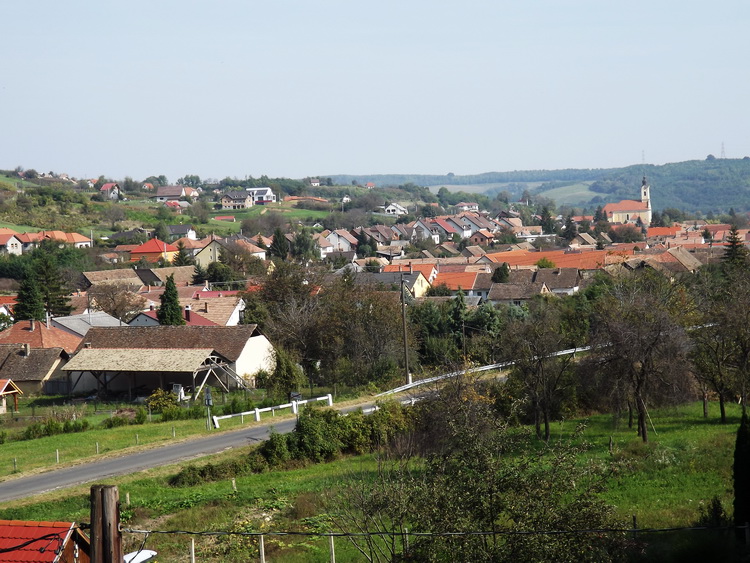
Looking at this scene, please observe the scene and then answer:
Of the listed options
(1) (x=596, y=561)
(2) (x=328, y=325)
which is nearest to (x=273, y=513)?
(1) (x=596, y=561)

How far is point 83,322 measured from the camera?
52.7m

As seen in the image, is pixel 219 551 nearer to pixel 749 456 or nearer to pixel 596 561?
pixel 596 561

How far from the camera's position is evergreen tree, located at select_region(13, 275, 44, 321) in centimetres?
5738

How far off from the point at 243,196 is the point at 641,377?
16407 centimetres

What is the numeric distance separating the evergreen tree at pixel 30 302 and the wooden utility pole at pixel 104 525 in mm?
53252

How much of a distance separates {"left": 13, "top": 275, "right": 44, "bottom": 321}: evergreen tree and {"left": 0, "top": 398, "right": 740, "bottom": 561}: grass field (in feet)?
121

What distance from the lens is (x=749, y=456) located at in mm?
15211

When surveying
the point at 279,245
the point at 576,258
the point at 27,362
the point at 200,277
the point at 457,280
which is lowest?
the point at 576,258

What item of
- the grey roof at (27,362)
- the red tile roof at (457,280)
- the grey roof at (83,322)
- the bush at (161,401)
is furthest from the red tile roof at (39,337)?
the red tile roof at (457,280)

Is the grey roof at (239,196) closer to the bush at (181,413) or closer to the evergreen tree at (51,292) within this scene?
Answer: the evergreen tree at (51,292)

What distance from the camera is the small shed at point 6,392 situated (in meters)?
37.9

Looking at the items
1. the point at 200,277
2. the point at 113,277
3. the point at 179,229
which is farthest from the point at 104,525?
the point at 179,229

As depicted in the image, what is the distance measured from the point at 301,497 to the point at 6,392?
2260 centimetres

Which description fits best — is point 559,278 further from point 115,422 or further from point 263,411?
point 115,422
